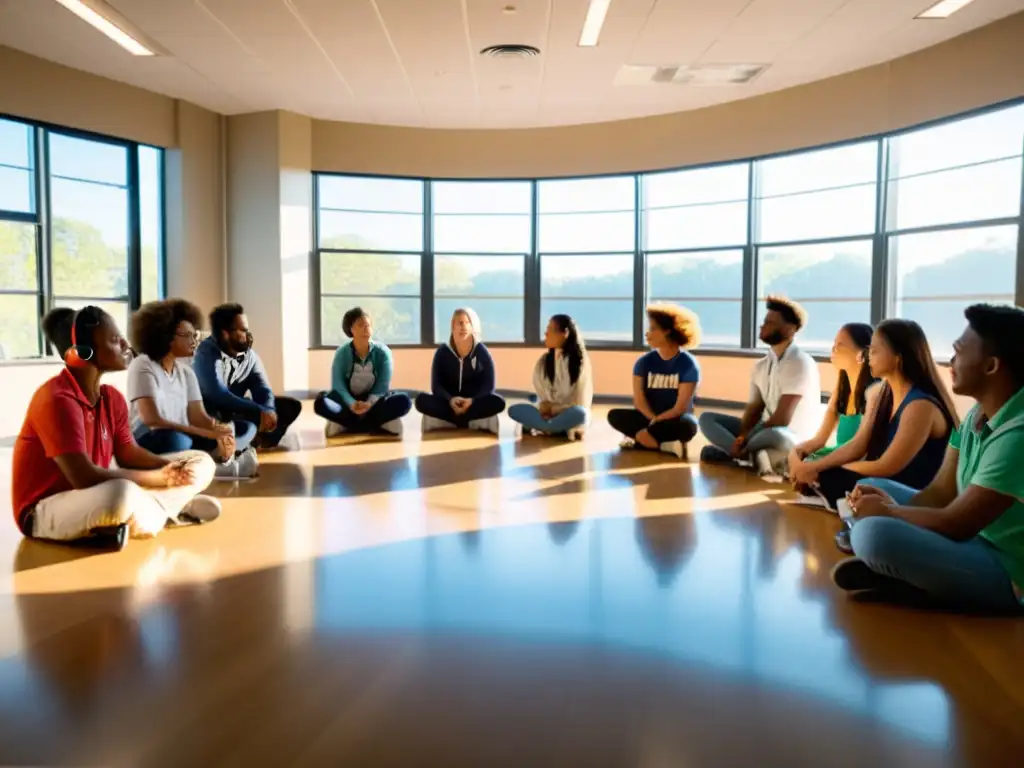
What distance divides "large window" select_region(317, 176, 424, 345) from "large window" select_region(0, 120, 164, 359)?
1.87m

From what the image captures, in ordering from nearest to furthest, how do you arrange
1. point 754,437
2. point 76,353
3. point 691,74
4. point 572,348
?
point 76,353, point 754,437, point 572,348, point 691,74

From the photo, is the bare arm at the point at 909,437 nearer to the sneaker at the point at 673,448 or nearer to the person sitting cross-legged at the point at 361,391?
the sneaker at the point at 673,448

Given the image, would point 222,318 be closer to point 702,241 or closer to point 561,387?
point 561,387

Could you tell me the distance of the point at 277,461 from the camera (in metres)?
5.63

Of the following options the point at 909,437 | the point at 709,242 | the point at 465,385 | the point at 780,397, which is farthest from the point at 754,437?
the point at 709,242

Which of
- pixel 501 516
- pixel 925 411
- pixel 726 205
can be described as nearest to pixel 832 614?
pixel 925 411

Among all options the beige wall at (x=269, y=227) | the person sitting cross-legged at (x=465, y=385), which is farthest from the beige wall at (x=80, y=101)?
the person sitting cross-legged at (x=465, y=385)

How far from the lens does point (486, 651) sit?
2.34m

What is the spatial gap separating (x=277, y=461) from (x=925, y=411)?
13.2 ft

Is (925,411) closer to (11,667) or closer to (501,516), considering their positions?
(501,516)

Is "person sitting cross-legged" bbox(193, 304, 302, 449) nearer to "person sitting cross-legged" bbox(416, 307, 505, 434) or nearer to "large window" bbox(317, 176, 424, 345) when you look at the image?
"person sitting cross-legged" bbox(416, 307, 505, 434)

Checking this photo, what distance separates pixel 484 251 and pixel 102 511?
24.0 feet

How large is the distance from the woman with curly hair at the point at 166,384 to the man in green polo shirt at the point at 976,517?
316 cm

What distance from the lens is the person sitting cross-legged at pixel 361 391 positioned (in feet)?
21.6
